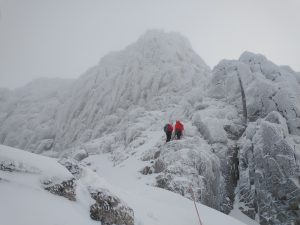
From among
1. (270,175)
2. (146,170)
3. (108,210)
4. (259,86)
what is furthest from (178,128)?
(108,210)

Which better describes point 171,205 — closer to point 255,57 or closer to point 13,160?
point 13,160

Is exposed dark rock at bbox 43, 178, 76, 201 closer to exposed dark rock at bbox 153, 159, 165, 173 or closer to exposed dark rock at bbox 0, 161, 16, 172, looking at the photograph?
exposed dark rock at bbox 0, 161, 16, 172

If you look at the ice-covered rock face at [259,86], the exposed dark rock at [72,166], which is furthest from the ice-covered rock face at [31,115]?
the exposed dark rock at [72,166]

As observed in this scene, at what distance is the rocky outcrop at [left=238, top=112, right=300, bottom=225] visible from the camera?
1903cm

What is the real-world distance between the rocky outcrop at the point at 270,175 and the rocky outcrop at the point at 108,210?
13.8 m

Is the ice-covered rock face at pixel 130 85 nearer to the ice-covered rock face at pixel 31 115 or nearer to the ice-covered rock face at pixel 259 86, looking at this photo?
the ice-covered rock face at pixel 31 115

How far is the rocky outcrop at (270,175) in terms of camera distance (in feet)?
62.4

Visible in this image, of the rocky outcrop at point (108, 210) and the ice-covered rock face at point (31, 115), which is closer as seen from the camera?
the rocky outcrop at point (108, 210)

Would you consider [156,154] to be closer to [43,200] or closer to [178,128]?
[178,128]

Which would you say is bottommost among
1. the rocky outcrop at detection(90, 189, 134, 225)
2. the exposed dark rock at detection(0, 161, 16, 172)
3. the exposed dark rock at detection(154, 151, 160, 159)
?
the exposed dark rock at detection(154, 151, 160, 159)

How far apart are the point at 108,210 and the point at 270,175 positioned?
1556 centimetres

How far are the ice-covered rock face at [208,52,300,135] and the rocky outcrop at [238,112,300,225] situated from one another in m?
1.79

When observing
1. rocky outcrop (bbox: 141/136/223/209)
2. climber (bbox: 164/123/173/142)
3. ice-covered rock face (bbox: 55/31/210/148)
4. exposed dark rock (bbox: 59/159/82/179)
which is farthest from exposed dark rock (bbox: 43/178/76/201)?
ice-covered rock face (bbox: 55/31/210/148)

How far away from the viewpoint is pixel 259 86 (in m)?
28.2
